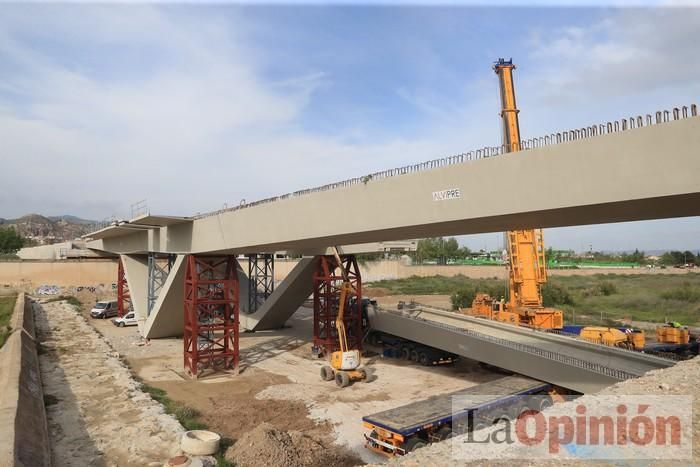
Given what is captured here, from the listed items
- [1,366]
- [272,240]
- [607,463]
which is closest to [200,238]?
[272,240]

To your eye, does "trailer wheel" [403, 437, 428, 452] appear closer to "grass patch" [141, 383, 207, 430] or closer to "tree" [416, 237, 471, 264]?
"grass patch" [141, 383, 207, 430]

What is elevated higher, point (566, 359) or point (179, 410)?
point (566, 359)

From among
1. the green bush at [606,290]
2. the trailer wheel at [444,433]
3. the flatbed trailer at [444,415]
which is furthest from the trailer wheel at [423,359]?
the green bush at [606,290]

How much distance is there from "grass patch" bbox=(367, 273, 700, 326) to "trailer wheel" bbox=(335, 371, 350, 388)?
26.3m

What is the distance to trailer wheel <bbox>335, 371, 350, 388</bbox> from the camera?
21.0 metres

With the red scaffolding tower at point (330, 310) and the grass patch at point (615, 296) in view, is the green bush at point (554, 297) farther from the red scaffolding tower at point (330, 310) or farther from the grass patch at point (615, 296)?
the red scaffolding tower at point (330, 310)

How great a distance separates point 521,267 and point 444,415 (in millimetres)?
15971

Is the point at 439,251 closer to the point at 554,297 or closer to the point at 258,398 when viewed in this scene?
the point at 554,297

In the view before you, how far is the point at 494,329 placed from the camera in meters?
24.1

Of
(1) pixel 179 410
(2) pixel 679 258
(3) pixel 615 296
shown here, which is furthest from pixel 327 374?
(2) pixel 679 258

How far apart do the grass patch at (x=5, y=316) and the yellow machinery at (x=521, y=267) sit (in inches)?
1127

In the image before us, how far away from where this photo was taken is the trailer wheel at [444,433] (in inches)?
531

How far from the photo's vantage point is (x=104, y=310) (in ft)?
144

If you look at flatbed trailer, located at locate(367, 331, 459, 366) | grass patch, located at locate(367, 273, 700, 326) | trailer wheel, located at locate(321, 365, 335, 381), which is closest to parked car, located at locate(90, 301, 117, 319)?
flatbed trailer, located at locate(367, 331, 459, 366)
